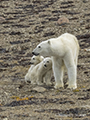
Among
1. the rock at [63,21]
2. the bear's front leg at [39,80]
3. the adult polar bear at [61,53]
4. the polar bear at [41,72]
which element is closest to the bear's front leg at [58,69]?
the adult polar bear at [61,53]

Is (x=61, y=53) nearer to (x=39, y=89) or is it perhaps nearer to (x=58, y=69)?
(x=58, y=69)

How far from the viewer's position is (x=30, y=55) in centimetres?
1294

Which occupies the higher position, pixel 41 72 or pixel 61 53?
pixel 61 53

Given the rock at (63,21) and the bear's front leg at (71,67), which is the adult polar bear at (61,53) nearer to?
the bear's front leg at (71,67)

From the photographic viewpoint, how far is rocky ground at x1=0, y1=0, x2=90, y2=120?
245 inches

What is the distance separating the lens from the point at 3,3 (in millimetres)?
18953

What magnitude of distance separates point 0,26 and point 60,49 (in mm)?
9477

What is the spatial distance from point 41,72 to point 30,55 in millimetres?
4308

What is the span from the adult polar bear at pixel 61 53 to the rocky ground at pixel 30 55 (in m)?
0.47

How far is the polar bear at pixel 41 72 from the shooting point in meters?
8.37

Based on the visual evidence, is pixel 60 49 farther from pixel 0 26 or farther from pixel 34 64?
pixel 0 26

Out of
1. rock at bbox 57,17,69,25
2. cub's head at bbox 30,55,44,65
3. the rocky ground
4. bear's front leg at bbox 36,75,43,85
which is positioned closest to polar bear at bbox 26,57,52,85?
bear's front leg at bbox 36,75,43,85

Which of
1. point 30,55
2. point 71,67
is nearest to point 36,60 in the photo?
point 71,67

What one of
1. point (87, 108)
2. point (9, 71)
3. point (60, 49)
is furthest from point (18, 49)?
point (87, 108)
